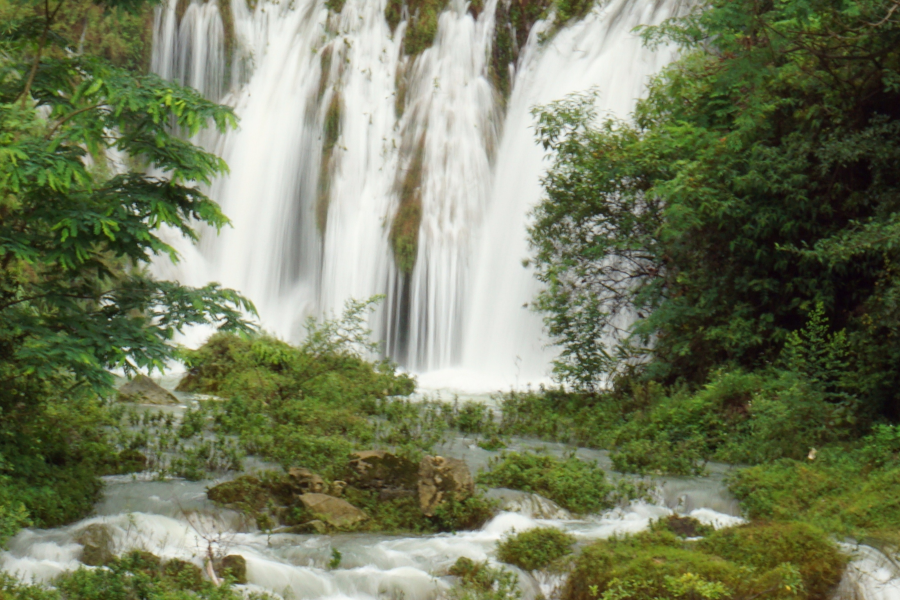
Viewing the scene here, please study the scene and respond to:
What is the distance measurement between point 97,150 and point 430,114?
51.7ft

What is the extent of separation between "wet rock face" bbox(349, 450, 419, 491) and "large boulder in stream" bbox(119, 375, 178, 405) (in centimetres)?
565

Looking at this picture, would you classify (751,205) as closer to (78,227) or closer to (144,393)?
(78,227)

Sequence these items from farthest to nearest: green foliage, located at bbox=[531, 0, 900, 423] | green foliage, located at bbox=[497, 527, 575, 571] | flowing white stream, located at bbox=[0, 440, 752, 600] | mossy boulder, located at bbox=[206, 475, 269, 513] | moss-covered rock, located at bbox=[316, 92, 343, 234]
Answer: moss-covered rock, located at bbox=[316, 92, 343, 234]
green foliage, located at bbox=[531, 0, 900, 423]
mossy boulder, located at bbox=[206, 475, 269, 513]
green foliage, located at bbox=[497, 527, 575, 571]
flowing white stream, located at bbox=[0, 440, 752, 600]

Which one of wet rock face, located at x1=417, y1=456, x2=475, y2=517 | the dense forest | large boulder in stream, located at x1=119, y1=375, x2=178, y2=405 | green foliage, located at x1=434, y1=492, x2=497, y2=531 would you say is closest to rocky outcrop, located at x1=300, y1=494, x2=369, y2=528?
the dense forest

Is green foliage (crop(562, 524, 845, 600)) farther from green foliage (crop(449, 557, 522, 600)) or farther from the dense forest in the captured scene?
green foliage (crop(449, 557, 522, 600))

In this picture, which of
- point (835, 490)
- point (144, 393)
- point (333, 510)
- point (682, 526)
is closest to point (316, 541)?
point (333, 510)

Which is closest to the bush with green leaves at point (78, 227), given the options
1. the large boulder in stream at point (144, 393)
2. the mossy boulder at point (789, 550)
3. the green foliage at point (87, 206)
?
the green foliage at point (87, 206)

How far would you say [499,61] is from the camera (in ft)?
75.4

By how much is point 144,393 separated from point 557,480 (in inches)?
286

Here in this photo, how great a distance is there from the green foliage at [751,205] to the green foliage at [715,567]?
365cm

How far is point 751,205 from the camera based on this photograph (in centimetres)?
1264

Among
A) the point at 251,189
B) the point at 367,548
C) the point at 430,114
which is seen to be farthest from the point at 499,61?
the point at 367,548

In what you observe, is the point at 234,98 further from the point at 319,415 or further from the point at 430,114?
the point at 319,415

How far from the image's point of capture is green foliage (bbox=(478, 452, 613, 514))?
9305mm
